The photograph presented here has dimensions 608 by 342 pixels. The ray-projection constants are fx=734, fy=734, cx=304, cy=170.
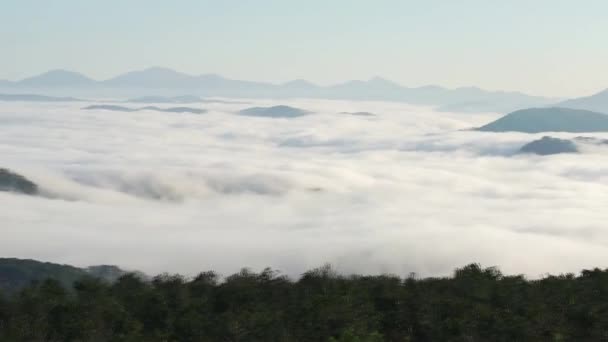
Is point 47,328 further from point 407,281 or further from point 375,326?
point 407,281

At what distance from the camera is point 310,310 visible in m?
57.7

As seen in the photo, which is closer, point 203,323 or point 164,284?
point 203,323

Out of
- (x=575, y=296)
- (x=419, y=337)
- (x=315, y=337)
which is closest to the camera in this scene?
(x=315, y=337)

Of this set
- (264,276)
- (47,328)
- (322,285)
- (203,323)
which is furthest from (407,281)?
(47,328)

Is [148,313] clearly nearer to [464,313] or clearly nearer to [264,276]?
[264,276]

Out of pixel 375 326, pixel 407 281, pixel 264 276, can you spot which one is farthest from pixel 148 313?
pixel 407 281

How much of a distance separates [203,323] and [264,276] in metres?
12.8

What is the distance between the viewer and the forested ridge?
54406mm

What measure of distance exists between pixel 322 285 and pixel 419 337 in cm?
1027

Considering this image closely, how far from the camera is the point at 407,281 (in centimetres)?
6800

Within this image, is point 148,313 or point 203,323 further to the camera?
point 148,313

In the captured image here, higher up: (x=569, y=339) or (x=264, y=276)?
(x=264, y=276)

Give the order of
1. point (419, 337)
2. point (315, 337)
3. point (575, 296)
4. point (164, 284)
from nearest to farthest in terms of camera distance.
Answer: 1. point (315, 337)
2. point (419, 337)
3. point (575, 296)
4. point (164, 284)

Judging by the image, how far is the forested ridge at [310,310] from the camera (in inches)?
2142
